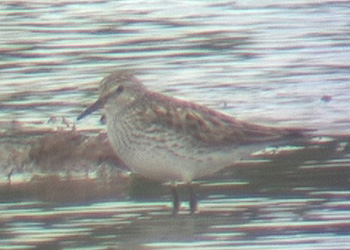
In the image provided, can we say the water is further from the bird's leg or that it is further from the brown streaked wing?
the brown streaked wing

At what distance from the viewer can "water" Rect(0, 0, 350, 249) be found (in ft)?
29.0

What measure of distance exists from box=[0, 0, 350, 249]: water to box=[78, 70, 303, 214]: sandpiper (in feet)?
0.75

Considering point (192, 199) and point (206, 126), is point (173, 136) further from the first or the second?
point (192, 199)

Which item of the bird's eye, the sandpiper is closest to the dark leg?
the sandpiper

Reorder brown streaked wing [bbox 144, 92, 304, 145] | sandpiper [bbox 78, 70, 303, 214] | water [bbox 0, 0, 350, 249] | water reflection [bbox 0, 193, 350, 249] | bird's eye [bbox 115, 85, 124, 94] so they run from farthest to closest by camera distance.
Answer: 1. bird's eye [bbox 115, 85, 124, 94]
2. brown streaked wing [bbox 144, 92, 304, 145]
3. sandpiper [bbox 78, 70, 303, 214]
4. water [bbox 0, 0, 350, 249]
5. water reflection [bbox 0, 193, 350, 249]

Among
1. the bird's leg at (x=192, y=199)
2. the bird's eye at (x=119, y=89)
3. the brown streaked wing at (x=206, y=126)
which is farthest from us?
A: the bird's eye at (x=119, y=89)

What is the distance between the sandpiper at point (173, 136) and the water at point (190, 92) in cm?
23

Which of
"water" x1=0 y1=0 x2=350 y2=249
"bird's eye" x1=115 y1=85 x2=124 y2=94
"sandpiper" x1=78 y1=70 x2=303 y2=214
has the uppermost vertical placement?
"bird's eye" x1=115 y1=85 x2=124 y2=94

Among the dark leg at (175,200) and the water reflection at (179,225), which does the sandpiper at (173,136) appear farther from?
the water reflection at (179,225)

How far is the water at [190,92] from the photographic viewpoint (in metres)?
8.83

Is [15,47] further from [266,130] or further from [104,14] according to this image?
[266,130]

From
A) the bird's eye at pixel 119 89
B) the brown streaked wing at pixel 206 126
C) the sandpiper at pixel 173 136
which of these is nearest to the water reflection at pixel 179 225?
the sandpiper at pixel 173 136

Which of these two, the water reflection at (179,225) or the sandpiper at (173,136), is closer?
the water reflection at (179,225)

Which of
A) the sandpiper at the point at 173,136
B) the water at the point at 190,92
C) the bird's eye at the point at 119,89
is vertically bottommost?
the water at the point at 190,92
